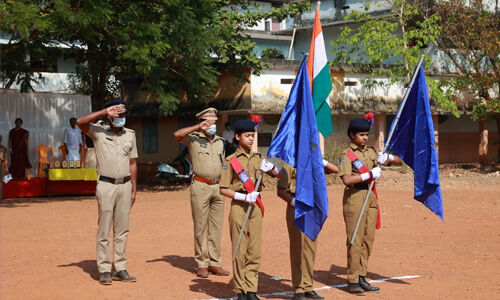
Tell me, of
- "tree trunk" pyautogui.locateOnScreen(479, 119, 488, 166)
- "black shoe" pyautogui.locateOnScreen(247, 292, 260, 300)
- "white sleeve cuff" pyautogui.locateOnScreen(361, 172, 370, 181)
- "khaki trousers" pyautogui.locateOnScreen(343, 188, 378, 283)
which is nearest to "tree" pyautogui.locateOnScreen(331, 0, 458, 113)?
"tree trunk" pyautogui.locateOnScreen(479, 119, 488, 166)

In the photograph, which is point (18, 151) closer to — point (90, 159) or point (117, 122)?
point (90, 159)

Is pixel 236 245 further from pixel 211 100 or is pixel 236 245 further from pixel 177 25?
pixel 211 100

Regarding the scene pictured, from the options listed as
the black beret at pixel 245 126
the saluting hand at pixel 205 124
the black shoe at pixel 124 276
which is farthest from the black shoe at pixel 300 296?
the saluting hand at pixel 205 124

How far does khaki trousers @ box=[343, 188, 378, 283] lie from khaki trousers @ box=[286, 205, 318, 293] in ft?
2.03

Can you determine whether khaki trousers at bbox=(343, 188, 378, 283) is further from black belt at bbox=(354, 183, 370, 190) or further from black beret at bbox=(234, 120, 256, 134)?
black beret at bbox=(234, 120, 256, 134)

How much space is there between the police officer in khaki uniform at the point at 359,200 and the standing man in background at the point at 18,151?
14.2 metres

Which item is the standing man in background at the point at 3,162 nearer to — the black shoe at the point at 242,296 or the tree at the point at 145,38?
the tree at the point at 145,38

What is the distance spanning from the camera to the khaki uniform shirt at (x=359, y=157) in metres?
8.05

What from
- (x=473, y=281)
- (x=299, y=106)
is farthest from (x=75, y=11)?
(x=473, y=281)

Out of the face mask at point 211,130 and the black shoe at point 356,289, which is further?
the face mask at point 211,130

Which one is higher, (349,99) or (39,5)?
(39,5)

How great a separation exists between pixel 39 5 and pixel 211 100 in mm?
8530

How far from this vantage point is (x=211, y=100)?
25047 millimetres

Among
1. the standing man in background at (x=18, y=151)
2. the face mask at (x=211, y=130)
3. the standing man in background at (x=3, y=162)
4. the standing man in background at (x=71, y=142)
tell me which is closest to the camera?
the face mask at (x=211, y=130)
